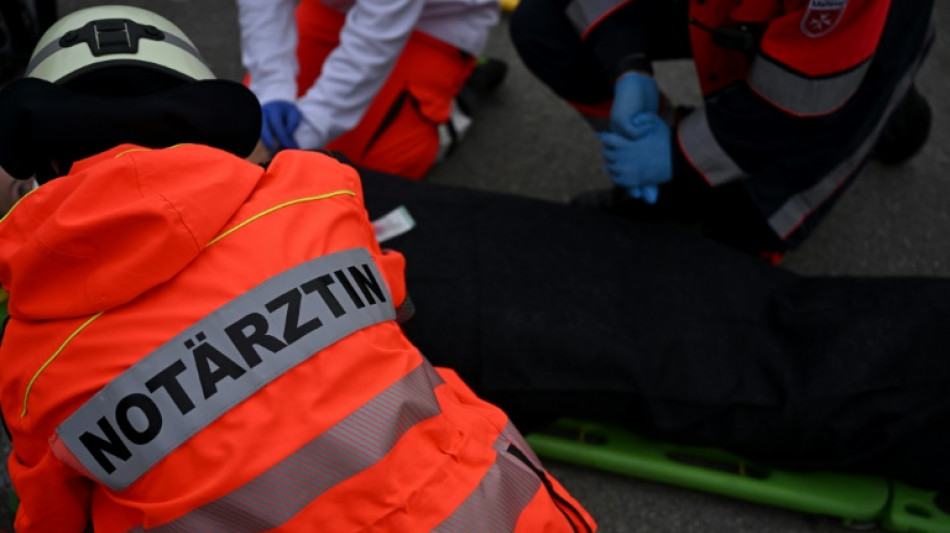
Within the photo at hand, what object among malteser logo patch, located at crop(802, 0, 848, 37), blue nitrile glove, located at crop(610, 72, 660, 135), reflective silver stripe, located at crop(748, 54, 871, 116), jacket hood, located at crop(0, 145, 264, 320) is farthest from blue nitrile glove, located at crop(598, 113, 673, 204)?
jacket hood, located at crop(0, 145, 264, 320)

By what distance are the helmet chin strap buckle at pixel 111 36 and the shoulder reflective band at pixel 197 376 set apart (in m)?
0.40

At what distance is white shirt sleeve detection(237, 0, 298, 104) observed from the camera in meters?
1.58

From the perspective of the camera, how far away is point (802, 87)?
1.24m

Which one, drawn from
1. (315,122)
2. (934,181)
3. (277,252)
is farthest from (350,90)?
(934,181)

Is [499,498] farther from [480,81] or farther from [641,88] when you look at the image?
[480,81]

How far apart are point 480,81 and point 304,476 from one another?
1.41 m

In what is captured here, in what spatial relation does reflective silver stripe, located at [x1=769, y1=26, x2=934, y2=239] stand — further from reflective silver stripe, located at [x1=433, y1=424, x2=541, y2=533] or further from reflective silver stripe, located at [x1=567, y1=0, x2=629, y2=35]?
reflective silver stripe, located at [x1=433, y1=424, x2=541, y2=533]

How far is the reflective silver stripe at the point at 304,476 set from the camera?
0.73m

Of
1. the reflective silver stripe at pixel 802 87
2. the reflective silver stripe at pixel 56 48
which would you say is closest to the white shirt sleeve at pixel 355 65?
the reflective silver stripe at pixel 56 48

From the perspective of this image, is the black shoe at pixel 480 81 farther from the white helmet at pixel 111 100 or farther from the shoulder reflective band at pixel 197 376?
the shoulder reflective band at pixel 197 376

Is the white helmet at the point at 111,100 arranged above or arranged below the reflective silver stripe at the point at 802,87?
above

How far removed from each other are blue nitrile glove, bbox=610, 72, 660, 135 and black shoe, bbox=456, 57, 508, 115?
0.52m

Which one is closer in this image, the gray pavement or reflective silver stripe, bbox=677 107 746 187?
reflective silver stripe, bbox=677 107 746 187

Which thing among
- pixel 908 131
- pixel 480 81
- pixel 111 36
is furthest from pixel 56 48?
pixel 908 131
